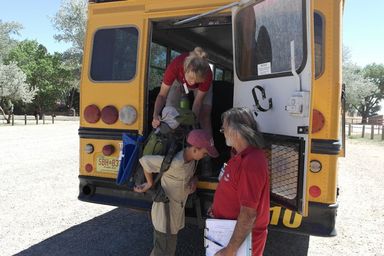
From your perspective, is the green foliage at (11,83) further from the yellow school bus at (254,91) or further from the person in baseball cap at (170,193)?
the person in baseball cap at (170,193)

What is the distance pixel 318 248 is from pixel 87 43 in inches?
136

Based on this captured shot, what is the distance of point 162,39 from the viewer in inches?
202

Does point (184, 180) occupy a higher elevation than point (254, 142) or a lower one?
lower

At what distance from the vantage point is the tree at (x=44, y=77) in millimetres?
47781

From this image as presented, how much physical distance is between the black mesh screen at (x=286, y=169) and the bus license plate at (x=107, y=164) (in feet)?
5.48

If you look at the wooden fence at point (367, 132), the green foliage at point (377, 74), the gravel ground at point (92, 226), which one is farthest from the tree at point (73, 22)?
the green foliage at point (377, 74)

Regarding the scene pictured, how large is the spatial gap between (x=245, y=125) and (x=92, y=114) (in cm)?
216

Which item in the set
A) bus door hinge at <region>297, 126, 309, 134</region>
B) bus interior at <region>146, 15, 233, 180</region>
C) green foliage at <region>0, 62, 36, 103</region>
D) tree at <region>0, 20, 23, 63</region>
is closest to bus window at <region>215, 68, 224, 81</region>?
bus interior at <region>146, 15, 233, 180</region>

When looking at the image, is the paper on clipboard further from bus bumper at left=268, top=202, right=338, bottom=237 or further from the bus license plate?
the bus license plate

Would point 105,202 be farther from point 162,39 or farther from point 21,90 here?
point 21,90

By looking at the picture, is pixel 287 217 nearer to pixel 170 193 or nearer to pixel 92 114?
pixel 170 193

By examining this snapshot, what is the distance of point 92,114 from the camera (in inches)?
163

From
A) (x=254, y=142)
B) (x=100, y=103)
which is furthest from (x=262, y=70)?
(x=100, y=103)

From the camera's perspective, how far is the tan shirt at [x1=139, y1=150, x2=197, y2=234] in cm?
323
